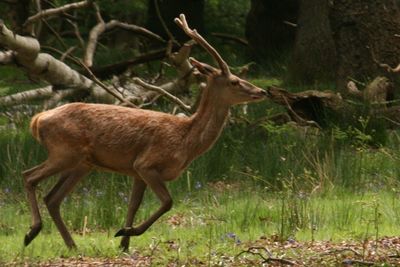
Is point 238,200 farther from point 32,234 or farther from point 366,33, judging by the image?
point 366,33

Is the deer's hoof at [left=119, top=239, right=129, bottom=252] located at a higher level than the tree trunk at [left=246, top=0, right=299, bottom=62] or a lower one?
lower

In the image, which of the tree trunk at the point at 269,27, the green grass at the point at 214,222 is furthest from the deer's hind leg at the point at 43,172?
the tree trunk at the point at 269,27

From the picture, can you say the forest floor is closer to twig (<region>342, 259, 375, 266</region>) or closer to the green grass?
twig (<region>342, 259, 375, 266</region>)

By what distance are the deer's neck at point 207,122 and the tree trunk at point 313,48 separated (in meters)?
9.00

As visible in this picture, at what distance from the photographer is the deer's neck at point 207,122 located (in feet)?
33.8

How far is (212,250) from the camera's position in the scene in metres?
9.08

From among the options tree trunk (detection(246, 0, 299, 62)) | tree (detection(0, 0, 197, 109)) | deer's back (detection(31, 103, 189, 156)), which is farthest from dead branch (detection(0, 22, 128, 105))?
tree trunk (detection(246, 0, 299, 62))

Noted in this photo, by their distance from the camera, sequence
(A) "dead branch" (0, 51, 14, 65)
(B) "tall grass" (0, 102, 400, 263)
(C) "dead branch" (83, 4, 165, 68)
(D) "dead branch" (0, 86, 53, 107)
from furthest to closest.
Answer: (C) "dead branch" (83, 4, 165, 68), (D) "dead branch" (0, 86, 53, 107), (A) "dead branch" (0, 51, 14, 65), (B) "tall grass" (0, 102, 400, 263)

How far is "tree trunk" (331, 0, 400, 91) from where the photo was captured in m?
16.7

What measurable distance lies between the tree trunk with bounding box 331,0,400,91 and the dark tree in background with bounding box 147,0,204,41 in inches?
275

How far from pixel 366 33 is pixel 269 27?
580 centimetres

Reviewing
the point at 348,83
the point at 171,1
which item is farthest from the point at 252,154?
the point at 171,1

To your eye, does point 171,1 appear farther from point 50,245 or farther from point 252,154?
point 50,245

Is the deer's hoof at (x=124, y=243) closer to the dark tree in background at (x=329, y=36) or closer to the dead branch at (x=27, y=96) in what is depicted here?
the dark tree in background at (x=329, y=36)
